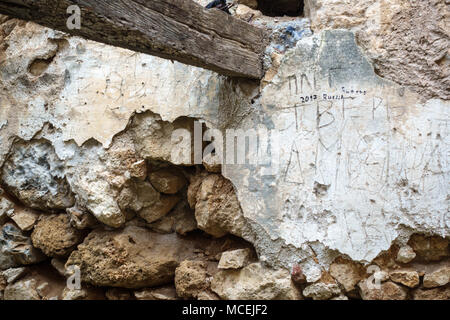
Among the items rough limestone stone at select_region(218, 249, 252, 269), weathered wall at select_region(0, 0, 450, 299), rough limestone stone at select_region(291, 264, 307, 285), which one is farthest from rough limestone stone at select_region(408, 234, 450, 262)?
rough limestone stone at select_region(218, 249, 252, 269)

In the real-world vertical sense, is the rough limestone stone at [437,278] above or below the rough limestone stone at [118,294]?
above

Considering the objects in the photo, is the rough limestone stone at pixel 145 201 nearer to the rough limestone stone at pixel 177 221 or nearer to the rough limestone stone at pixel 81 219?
the rough limestone stone at pixel 177 221

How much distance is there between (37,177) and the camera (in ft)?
9.34

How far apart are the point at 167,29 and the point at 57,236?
1555 mm

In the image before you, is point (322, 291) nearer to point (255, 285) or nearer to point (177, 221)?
point (255, 285)

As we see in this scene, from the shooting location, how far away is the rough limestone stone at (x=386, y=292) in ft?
6.93

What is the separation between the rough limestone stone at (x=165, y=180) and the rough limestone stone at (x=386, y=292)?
47.2 inches

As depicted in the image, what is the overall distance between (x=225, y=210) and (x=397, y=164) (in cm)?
90

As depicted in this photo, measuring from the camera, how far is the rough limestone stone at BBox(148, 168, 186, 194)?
2686 mm

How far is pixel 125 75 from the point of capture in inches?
108

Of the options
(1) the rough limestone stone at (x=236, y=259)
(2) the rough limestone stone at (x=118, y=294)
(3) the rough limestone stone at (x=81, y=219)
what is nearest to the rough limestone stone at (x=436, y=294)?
(1) the rough limestone stone at (x=236, y=259)

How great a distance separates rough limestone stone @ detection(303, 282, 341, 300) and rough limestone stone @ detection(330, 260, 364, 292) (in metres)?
0.04

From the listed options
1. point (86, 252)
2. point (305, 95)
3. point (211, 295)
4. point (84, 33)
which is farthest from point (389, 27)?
point (86, 252)

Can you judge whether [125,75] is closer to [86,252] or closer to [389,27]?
[86,252]
